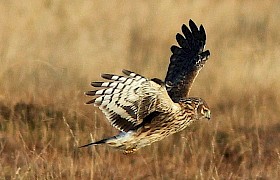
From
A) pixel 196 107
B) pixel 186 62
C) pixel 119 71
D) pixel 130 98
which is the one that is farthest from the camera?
pixel 119 71

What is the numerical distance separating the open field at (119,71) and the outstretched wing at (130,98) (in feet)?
1.29

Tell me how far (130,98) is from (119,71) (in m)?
3.91

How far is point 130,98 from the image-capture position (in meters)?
5.84

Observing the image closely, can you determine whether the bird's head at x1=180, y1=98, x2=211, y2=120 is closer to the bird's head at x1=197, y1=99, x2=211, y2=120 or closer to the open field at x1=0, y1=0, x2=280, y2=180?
the bird's head at x1=197, y1=99, x2=211, y2=120

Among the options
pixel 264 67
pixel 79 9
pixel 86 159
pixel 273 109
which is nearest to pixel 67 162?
pixel 86 159

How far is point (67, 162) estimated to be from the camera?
6.84 meters

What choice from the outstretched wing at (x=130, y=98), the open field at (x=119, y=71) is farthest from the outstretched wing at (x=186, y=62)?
the outstretched wing at (x=130, y=98)

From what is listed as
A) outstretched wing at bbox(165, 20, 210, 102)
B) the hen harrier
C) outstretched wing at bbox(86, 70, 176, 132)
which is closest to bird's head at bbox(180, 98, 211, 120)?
the hen harrier

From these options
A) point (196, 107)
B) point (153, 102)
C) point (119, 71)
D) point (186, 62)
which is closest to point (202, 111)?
point (196, 107)

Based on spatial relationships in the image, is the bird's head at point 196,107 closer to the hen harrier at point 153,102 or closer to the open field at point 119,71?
the hen harrier at point 153,102

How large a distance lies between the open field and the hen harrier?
0.89 feet

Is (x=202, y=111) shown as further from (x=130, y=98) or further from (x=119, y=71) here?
(x=119, y=71)

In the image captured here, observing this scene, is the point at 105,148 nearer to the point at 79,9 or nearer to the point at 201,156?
the point at 201,156

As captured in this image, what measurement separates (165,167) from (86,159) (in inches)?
22.9
